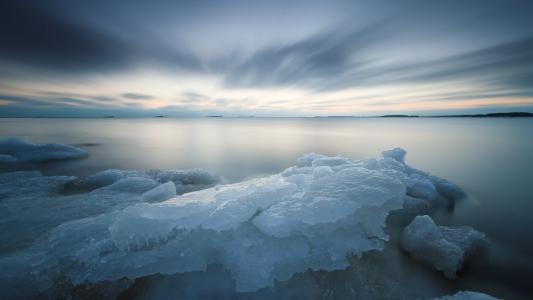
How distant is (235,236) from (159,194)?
2981 mm

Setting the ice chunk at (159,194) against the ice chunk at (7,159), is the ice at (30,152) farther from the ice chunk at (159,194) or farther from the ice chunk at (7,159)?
the ice chunk at (159,194)

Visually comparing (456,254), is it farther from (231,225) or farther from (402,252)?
(231,225)

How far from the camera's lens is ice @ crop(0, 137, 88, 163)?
947 cm

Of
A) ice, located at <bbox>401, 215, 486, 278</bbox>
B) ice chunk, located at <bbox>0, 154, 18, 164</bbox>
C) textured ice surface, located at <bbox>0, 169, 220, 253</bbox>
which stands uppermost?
ice chunk, located at <bbox>0, 154, 18, 164</bbox>

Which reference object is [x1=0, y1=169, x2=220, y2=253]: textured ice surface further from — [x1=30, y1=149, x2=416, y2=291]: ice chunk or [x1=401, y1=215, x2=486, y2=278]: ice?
[x1=401, y1=215, x2=486, y2=278]: ice

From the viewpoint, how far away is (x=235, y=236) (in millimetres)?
3357

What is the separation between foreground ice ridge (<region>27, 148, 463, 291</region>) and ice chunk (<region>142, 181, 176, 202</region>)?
1330mm

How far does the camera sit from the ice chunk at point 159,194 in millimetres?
5202

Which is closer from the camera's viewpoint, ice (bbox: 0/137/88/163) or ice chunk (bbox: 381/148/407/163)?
ice chunk (bbox: 381/148/407/163)

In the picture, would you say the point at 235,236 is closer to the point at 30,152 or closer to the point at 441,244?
the point at 441,244

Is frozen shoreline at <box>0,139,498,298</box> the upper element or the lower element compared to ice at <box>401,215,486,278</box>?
upper

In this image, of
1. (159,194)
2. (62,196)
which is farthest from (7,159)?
(159,194)

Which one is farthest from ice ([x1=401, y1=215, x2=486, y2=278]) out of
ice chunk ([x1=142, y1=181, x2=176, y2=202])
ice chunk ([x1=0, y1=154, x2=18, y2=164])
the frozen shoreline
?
ice chunk ([x1=0, y1=154, x2=18, y2=164])

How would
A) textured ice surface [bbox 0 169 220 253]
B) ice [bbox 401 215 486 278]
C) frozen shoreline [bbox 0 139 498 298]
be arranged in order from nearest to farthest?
1. frozen shoreline [bbox 0 139 498 298]
2. ice [bbox 401 215 486 278]
3. textured ice surface [bbox 0 169 220 253]
